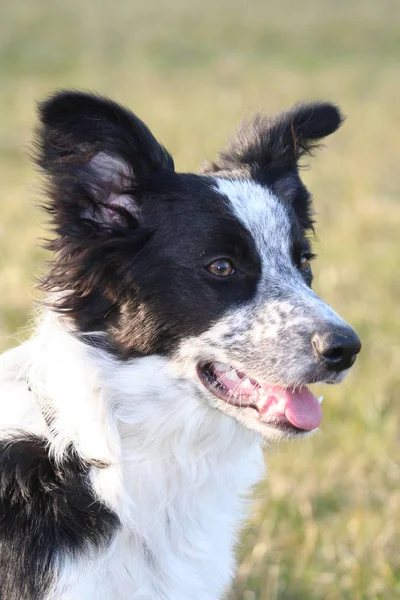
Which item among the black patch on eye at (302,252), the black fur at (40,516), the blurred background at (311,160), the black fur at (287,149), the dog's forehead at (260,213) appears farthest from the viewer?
the blurred background at (311,160)

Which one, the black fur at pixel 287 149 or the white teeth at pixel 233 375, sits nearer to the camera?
the white teeth at pixel 233 375

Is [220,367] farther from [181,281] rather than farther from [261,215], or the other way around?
[261,215]

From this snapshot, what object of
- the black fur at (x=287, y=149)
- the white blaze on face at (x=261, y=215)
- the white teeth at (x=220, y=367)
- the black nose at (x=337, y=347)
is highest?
the black fur at (x=287, y=149)

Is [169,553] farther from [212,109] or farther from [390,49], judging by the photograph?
[390,49]

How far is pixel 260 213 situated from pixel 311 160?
9449 mm

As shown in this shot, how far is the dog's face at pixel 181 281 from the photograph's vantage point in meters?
3.44

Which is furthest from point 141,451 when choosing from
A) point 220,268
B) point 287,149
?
point 287,149

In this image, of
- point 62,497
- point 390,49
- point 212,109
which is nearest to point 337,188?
point 212,109

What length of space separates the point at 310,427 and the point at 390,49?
82.0ft

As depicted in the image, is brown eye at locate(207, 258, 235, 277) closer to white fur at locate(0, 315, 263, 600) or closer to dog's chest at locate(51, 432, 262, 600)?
white fur at locate(0, 315, 263, 600)

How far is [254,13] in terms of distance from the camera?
104 ft

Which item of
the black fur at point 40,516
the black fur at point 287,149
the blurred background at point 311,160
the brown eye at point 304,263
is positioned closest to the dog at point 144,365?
the black fur at point 40,516

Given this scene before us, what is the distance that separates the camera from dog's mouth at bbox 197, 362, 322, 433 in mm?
3457

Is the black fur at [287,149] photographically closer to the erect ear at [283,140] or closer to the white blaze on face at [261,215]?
the erect ear at [283,140]
